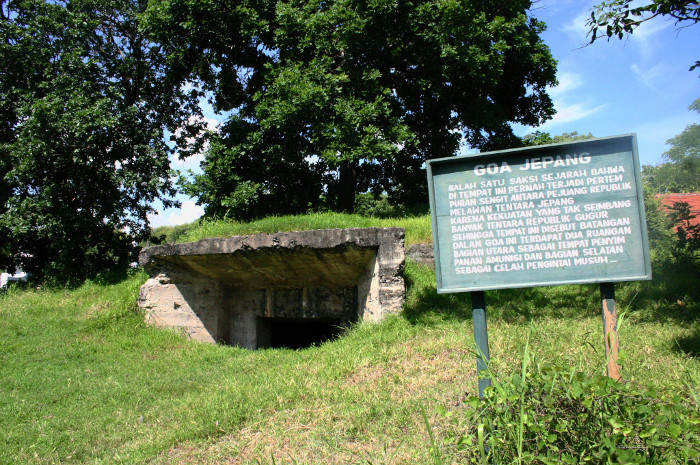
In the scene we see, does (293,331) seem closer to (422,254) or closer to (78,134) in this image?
(422,254)

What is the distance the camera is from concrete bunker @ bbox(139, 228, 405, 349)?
686 cm

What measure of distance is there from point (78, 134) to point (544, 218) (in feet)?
36.2

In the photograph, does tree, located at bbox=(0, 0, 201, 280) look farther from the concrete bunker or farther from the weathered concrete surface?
the weathered concrete surface

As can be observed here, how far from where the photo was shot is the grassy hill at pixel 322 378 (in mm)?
3771

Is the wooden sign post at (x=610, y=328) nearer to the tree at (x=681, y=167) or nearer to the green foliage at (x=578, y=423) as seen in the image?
the green foliage at (x=578, y=423)

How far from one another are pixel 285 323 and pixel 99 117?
6723 mm

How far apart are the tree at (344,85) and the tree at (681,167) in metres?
16.0

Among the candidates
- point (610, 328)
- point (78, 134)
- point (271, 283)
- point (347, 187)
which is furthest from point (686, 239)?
point (78, 134)

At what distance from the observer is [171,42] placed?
12461 millimetres

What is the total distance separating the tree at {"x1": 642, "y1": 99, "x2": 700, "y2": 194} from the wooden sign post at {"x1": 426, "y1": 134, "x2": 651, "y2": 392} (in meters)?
23.9

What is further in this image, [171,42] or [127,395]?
[171,42]

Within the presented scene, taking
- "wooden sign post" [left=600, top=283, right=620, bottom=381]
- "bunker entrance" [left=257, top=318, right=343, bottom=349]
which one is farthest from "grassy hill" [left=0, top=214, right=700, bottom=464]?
"bunker entrance" [left=257, top=318, right=343, bottom=349]

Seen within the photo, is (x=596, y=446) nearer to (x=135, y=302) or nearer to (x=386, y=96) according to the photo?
(x=135, y=302)

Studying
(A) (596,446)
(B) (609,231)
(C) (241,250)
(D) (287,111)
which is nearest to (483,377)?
(A) (596,446)
